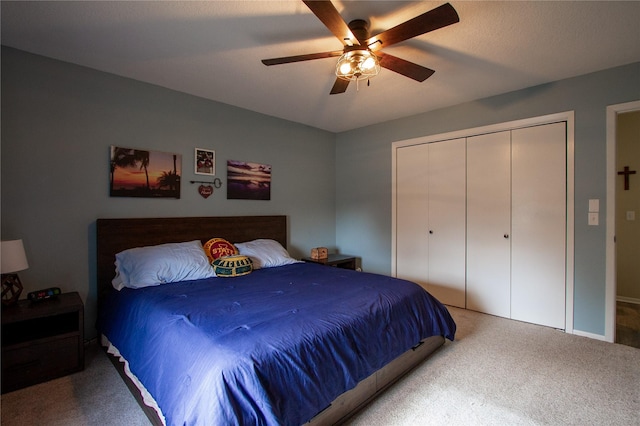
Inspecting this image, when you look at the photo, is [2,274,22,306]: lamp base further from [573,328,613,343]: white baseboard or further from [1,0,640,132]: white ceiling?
[573,328,613,343]: white baseboard

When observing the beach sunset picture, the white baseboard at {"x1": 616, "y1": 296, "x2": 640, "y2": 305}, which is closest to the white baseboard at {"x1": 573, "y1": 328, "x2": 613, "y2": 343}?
the white baseboard at {"x1": 616, "y1": 296, "x2": 640, "y2": 305}

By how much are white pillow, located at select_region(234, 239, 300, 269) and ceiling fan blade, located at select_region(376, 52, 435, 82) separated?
2184mm

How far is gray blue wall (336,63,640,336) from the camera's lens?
2756 millimetres

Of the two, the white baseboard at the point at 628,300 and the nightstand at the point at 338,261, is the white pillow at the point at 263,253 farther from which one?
the white baseboard at the point at 628,300

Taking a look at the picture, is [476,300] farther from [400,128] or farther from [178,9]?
[178,9]

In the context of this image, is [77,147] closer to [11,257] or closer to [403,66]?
[11,257]

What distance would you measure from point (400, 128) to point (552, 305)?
2.68 m

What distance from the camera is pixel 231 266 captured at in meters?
2.84

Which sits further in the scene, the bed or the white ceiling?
the white ceiling

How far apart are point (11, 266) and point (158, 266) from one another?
885 mm

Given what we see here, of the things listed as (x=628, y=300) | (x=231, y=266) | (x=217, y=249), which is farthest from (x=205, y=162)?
(x=628, y=300)

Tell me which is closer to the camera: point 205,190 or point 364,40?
point 364,40

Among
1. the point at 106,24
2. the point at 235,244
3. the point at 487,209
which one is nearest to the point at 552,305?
the point at 487,209

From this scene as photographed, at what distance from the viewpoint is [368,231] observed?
4535mm
